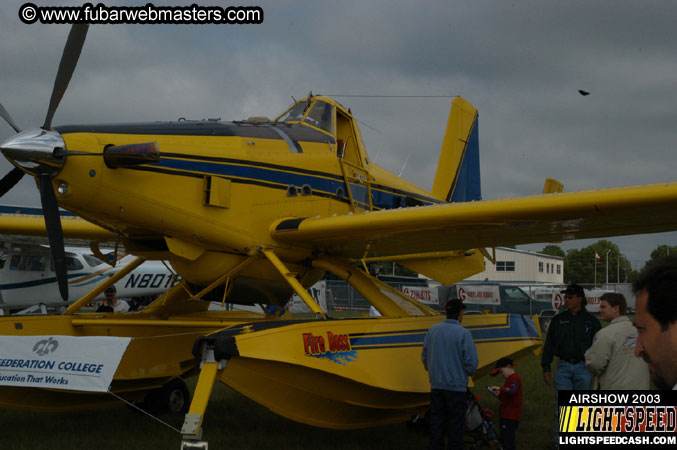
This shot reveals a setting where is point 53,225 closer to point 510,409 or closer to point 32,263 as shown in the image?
point 510,409

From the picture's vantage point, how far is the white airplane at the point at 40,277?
17656 mm

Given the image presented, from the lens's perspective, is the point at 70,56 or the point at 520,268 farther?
the point at 520,268

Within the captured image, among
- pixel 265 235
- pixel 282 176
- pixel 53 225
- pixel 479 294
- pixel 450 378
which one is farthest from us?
pixel 479 294

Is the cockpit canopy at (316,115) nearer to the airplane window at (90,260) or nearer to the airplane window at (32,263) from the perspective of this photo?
the airplane window at (32,263)

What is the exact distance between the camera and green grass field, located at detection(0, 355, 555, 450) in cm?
628

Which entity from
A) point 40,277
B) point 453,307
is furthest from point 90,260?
point 453,307

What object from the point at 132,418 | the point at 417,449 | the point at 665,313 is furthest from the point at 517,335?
the point at 665,313

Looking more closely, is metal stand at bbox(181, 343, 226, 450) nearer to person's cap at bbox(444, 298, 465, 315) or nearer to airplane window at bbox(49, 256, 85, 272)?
person's cap at bbox(444, 298, 465, 315)

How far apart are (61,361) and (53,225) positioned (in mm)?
1337

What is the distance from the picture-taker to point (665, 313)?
1756 millimetres

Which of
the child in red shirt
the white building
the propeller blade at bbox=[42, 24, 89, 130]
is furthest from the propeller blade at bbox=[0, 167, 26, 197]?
the white building

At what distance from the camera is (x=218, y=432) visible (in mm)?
6773

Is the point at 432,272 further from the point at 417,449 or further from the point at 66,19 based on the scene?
the point at 66,19

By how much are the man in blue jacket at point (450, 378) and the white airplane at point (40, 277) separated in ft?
42.4
